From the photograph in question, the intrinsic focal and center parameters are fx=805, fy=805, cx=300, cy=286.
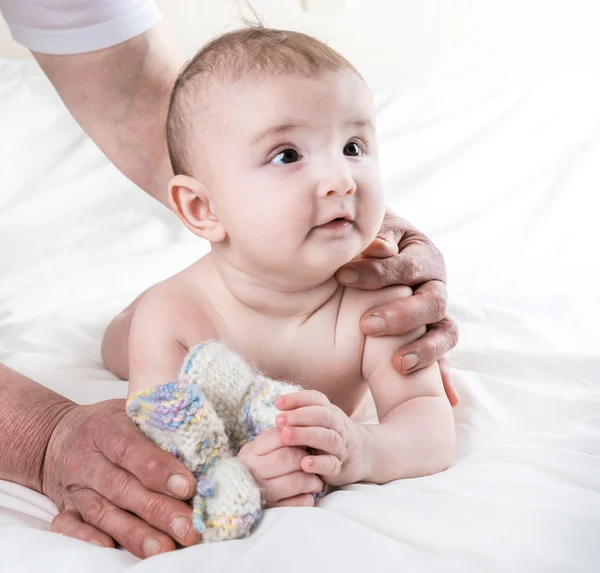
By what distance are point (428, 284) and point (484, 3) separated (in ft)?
5.76

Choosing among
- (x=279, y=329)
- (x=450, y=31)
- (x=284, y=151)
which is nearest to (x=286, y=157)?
(x=284, y=151)

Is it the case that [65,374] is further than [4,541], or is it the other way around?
[65,374]

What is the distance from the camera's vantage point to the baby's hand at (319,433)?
2.72 feet

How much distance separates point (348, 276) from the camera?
107 cm

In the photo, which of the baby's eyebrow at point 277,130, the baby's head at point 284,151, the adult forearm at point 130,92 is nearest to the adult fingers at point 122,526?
the baby's head at point 284,151

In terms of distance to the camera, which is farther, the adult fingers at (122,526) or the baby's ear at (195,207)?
the baby's ear at (195,207)

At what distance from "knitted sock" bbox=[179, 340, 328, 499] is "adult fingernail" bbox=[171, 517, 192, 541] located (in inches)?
5.4

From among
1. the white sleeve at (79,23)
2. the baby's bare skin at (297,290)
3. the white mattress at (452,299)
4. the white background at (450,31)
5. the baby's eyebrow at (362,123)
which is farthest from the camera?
the white background at (450,31)

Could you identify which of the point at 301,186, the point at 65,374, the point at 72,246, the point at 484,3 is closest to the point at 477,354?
the point at 301,186

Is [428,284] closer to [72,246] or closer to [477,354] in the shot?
[477,354]

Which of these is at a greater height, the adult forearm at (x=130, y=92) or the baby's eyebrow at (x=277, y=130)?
the baby's eyebrow at (x=277, y=130)

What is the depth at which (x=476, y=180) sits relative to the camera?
6.62 feet

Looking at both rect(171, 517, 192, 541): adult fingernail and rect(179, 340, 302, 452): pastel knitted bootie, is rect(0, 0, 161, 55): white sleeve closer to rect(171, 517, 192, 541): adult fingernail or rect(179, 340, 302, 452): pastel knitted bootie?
rect(179, 340, 302, 452): pastel knitted bootie

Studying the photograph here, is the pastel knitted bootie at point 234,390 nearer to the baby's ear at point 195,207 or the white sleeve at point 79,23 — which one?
the baby's ear at point 195,207
